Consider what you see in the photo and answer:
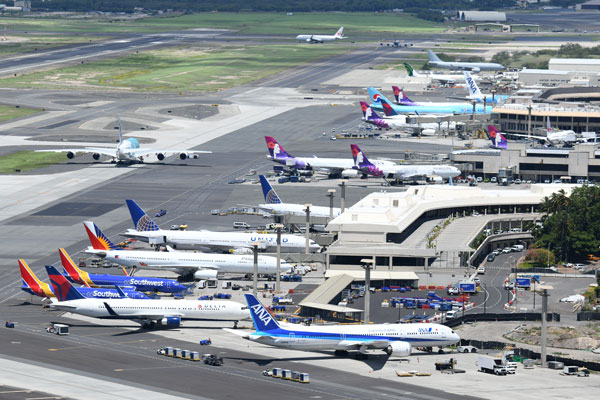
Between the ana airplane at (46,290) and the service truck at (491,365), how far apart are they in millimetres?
35797

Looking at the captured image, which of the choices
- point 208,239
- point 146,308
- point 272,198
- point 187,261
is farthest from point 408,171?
point 146,308

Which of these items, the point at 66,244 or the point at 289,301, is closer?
the point at 289,301

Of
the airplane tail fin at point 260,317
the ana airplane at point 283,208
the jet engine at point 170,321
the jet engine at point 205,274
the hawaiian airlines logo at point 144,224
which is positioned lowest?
the jet engine at point 205,274

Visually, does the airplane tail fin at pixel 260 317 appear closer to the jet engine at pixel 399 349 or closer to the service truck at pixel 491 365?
the jet engine at pixel 399 349

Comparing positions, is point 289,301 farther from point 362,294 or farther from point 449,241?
point 449,241

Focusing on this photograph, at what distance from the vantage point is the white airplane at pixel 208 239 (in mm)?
147500

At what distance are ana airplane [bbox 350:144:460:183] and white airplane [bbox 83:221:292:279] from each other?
2419 inches

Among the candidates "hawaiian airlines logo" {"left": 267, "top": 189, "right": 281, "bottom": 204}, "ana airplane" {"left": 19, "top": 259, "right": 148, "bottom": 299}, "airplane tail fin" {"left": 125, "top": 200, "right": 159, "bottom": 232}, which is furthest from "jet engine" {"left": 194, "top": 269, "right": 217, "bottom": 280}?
"hawaiian airlines logo" {"left": 267, "top": 189, "right": 281, "bottom": 204}

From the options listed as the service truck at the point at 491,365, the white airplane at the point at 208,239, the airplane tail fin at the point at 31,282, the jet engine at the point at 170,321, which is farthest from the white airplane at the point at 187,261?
the service truck at the point at 491,365

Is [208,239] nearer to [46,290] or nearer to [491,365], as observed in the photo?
[46,290]

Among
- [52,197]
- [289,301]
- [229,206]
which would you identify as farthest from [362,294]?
[52,197]

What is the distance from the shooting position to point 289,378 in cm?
9775

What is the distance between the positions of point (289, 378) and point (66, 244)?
6129 centimetres

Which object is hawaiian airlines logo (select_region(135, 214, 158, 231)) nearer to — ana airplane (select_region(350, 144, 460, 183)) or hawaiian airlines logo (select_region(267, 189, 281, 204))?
hawaiian airlines logo (select_region(267, 189, 281, 204))
